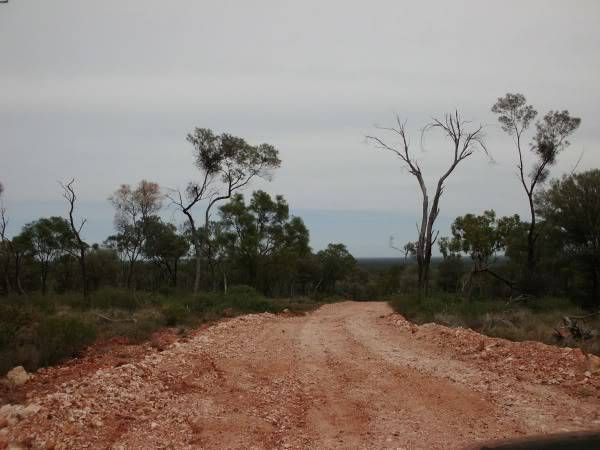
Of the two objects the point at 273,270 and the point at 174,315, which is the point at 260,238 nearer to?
the point at 273,270

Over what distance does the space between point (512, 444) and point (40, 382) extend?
7175 millimetres

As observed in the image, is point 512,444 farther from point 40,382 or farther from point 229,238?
point 229,238

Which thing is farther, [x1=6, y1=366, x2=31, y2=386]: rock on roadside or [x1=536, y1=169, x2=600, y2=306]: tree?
[x1=536, y1=169, x2=600, y2=306]: tree

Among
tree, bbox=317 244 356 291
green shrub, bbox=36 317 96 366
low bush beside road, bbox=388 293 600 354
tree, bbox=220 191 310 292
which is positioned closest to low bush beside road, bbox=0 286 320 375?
green shrub, bbox=36 317 96 366

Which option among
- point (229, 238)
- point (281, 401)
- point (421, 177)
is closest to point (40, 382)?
point (281, 401)

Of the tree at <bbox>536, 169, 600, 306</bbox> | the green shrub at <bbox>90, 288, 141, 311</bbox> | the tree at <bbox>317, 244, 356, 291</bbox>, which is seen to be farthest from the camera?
the tree at <bbox>317, 244, 356, 291</bbox>

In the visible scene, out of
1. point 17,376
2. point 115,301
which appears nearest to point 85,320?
point 17,376

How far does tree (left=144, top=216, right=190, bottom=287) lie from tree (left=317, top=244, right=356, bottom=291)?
1455 cm

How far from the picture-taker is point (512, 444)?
21.5 ft

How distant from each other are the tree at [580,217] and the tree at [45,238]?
114 feet

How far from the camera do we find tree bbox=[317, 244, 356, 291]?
50812mm

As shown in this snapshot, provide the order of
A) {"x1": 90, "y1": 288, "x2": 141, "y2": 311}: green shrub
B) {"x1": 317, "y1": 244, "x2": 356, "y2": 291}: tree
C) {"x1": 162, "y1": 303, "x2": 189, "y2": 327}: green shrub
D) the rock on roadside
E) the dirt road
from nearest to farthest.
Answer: the dirt road, the rock on roadside, {"x1": 162, "y1": 303, "x2": 189, "y2": 327}: green shrub, {"x1": 90, "y1": 288, "x2": 141, "y2": 311}: green shrub, {"x1": 317, "y1": 244, "x2": 356, "y2": 291}: tree

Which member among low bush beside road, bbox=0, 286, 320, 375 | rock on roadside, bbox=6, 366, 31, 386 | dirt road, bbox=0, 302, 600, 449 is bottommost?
dirt road, bbox=0, 302, 600, 449

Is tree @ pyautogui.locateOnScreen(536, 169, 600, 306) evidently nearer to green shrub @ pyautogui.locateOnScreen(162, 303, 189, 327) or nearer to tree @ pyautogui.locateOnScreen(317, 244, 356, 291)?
green shrub @ pyautogui.locateOnScreen(162, 303, 189, 327)
